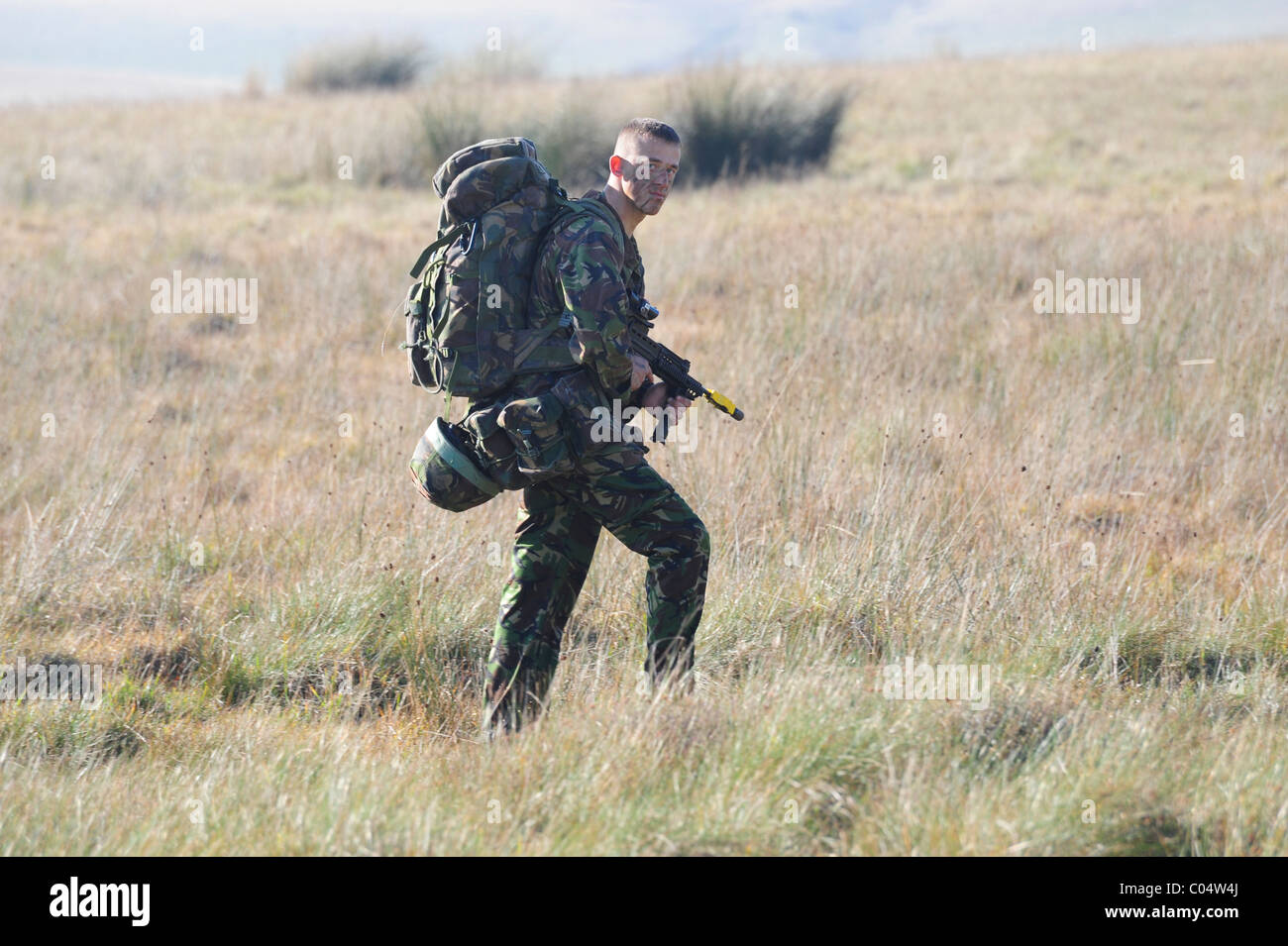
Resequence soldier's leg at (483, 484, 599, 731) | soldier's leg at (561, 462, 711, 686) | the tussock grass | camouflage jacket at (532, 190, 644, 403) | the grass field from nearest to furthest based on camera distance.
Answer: the grass field
camouflage jacket at (532, 190, 644, 403)
soldier's leg at (561, 462, 711, 686)
soldier's leg at (483, 484, 599, 731)
the tussock grass

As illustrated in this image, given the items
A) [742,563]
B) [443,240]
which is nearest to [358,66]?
[742,563]

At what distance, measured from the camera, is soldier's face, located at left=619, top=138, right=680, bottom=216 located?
3123mm

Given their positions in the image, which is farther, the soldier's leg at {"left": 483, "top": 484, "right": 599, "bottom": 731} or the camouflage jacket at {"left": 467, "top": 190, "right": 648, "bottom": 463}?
the soldier's leg at {"left": 483, "top": 484, "right": 599, "bottom": 731}

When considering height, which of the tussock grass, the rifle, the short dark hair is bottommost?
the rifle

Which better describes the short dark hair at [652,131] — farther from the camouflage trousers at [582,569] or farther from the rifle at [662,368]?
the camouflage trousers at [582,569]

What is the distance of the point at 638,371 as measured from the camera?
10.3ft

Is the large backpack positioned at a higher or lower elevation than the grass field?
higher

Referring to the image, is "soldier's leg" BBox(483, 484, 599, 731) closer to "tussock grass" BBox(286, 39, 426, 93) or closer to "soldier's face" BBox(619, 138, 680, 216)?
"soldier's face" BBox(619, 138, 680, 216)

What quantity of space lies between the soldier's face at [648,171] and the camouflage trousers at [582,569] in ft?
2.32

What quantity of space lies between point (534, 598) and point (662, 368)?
772 millimetres

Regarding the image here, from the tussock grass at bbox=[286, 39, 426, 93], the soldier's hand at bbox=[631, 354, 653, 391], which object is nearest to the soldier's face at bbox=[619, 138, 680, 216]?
the soldier's hand at bbox=[631, 354, 653, 391]

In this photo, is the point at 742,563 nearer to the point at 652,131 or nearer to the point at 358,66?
the point at 652,131

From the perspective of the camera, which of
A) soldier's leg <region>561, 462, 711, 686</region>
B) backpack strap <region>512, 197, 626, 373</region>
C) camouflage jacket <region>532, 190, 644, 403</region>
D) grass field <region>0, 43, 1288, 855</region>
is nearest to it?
grass field <region>0, 43, 1288, 855</region>
